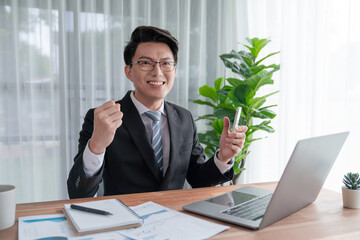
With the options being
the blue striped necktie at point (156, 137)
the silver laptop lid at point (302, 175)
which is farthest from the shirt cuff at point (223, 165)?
the silver laptop lid at point (302, 175)

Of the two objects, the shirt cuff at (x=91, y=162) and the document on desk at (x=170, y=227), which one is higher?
the shirt cuff at (x=91, y=162)

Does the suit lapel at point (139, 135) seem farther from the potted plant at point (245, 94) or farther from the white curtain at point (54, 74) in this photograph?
the white curtain at point (54, 74)

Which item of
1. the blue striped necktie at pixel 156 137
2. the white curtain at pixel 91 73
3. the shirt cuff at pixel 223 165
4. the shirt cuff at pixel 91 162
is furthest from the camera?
the white curtain at pixel 91 73

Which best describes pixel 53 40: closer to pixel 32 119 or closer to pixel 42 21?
pixel 42 21

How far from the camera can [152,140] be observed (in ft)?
4.78

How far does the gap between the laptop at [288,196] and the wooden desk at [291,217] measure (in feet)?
0.08

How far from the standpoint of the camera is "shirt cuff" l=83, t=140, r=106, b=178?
112cm

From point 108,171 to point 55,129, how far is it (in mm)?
1381

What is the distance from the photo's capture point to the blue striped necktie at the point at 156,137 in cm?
145

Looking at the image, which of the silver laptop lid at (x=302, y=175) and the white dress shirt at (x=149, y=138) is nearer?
the silver laptop lid at (x=302, y=175)

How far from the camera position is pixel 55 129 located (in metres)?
2.58

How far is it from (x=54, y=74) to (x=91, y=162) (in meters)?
1.67

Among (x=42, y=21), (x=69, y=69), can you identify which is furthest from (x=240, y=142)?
(x=42, y=21)

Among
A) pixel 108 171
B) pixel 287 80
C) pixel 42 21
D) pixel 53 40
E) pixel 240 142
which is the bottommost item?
pixel 108 171
